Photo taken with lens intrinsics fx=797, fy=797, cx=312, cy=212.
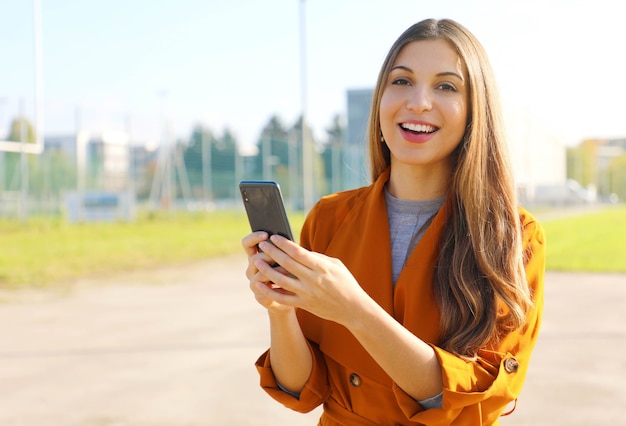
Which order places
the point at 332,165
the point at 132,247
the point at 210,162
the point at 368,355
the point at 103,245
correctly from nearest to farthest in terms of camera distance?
1. the point at 368,355
2. the point at 132,247
3. the point at 103,245
4. the point at 210,162
5. the point at 332,165

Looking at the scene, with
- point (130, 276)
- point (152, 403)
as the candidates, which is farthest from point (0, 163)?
point (152, 403)

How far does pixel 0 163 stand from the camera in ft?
78.5

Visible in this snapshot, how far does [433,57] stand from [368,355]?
2.43 feet

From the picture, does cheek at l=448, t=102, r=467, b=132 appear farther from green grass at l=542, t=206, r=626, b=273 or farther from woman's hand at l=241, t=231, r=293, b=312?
green grass at l=542, t=206, r=626, b=273

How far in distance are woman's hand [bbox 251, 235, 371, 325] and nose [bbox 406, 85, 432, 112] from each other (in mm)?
491

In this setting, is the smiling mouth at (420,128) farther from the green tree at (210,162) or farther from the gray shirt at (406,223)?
the green tree at (210,162)

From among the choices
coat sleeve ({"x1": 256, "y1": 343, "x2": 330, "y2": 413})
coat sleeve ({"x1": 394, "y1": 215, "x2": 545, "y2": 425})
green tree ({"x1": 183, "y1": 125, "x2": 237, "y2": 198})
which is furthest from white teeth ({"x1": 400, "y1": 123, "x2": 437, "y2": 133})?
green tree ({"x1": 183, "y1": 125, "x2": 237, "y2": 198})

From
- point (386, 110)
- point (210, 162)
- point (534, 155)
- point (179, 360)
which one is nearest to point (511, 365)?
point (386, 110)

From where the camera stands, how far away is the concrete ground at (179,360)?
5.32 m

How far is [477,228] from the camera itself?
1.92 m

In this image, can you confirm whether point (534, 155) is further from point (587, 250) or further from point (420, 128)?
point (420, 128)

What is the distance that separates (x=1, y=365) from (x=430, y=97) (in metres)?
5.75

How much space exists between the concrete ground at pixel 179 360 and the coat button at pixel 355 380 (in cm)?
332

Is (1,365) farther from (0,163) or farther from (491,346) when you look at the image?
(0,163)
